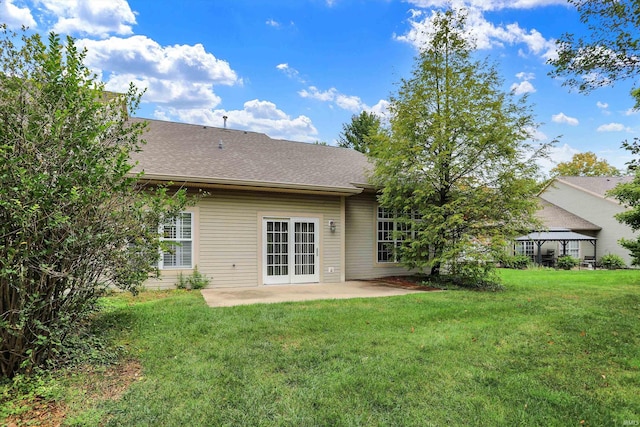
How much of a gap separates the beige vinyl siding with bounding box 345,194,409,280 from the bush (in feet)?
53.8

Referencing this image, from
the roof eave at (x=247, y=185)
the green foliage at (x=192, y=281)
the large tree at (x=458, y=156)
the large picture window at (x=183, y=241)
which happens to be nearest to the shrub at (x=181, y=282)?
the green foliage at (x=192, y=281)

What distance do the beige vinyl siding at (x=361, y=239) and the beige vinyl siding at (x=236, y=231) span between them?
1.24 metres

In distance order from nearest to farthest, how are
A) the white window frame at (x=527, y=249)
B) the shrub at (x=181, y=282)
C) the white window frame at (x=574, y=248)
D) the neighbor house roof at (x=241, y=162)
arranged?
the shrub at (x=181, y=282) < the neighbor house roof at (x=241, y=162) < the white window frame at (x=527, y=249) < the white window frame at (x=574, y=248)

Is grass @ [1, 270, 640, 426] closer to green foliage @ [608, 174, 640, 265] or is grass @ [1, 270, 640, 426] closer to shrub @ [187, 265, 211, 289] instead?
shrub @ [187, 265, 211, 289]

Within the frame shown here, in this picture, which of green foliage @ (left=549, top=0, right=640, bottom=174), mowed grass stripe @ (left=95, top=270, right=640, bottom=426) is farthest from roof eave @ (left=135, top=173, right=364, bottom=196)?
green foliage @ (left=549, top=0, right=640, bottom=174)

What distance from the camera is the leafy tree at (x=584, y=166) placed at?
3769 centimetres

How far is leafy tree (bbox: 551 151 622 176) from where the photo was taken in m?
37.7

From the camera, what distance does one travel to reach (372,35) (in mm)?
14344

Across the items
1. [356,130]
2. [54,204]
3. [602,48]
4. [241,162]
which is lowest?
[54,204]

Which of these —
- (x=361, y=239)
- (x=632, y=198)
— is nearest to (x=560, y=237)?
(x=632, y=198)

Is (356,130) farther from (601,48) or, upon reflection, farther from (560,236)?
(601,48)

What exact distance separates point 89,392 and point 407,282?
8.44 metres

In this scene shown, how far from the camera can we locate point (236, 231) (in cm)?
900

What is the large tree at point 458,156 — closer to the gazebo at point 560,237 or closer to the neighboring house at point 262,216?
the neighboring house at point 262,216
